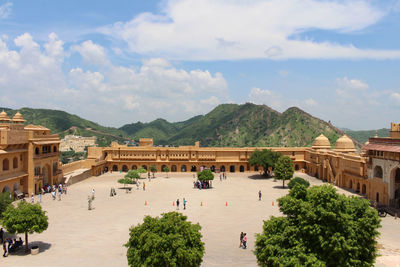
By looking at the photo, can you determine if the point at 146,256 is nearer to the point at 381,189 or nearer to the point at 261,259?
the point at 261,259

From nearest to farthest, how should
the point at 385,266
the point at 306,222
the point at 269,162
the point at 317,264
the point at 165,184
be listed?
the point at 317,264 < the point at 306,222 < the point at 385,266 < the point at 165,184 < the point at 269,162

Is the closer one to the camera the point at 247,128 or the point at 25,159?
the point at 25,159

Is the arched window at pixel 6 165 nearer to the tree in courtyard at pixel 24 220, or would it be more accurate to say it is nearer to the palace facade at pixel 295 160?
the tree in courtyard at pixel 24 220

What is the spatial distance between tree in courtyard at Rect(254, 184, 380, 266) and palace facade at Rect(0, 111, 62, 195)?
30.1 m

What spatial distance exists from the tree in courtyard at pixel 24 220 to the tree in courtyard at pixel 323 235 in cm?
1362

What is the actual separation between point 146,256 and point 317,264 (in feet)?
23.9

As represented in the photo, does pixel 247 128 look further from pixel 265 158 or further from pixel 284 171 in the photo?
pixel 284 171

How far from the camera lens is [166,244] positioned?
1555 cm

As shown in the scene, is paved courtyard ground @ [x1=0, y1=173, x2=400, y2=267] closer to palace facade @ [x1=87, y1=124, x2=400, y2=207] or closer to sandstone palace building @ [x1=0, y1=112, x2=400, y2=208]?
sandstone palace building @ [x1=0, y1=112, x2=400, y2=208]

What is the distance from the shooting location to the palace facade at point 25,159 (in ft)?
120

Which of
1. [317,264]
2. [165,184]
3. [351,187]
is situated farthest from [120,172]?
[317,264]

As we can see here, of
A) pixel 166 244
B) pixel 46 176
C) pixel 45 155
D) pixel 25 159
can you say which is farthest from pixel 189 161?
pixel 166 244

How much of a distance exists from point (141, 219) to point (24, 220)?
1018 cm

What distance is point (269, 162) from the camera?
5553 centimetres
